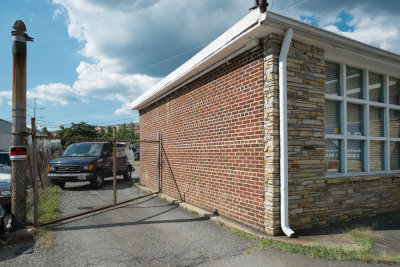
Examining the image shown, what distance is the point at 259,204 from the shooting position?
14.9 feet

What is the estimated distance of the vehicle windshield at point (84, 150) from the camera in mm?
9914

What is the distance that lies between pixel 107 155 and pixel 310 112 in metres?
8.07

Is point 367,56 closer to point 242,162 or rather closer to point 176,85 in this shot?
point 242,162

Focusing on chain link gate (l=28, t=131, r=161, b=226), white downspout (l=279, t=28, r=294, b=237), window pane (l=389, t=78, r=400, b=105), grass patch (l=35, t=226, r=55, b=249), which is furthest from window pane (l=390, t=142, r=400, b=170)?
grass patch (l=35, t=226, r=55, b=249)

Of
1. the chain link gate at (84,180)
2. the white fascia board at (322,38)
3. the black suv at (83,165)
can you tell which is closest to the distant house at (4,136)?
the chain link gate at (84,180)

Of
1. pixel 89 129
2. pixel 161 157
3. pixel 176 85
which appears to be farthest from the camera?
pixel 89 129

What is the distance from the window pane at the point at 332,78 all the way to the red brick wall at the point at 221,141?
64.5 inches

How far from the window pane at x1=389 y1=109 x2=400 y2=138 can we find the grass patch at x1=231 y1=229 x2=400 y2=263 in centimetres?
336

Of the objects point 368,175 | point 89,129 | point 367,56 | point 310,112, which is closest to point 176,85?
point 310,112

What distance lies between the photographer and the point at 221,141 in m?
5.62

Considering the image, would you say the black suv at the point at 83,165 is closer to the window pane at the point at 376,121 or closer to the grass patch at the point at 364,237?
the grass patch at the point at 364,237

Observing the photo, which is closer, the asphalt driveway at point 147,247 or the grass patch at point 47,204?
the asphalt driveway at point 147,247

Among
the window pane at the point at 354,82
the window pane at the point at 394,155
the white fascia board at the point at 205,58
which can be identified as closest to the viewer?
the white fascia board at the point at 205,58

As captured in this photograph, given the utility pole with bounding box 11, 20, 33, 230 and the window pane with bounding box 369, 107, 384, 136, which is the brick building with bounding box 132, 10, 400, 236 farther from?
the utility pole with bounding box 11, 20, 33, 230
